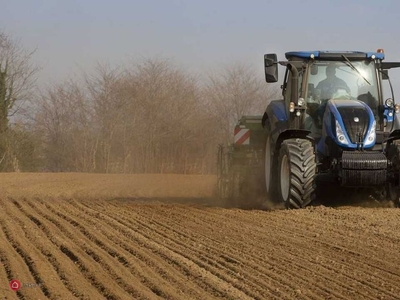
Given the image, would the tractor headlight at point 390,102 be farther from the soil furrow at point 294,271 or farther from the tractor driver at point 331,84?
the soil furrow at point 294,271

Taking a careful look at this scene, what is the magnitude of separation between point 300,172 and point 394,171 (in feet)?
4.36

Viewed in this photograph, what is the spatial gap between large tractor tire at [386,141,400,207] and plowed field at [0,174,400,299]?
412 millimetres

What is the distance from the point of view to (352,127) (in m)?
11.3

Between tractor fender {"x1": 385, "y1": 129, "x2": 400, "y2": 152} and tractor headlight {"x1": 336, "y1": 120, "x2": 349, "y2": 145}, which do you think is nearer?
tractor headlight {"x1": 336, "y1": 120, "x2": 349, "y2": 145}

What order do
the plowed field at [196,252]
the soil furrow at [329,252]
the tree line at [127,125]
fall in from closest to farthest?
the plowed field at [196,252]
the soil furrow at [329,252]
the tree line at [127,125]

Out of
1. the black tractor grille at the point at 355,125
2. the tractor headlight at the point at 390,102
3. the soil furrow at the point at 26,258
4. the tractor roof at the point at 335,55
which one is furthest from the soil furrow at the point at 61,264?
the tractor headlight at the point at 390,102

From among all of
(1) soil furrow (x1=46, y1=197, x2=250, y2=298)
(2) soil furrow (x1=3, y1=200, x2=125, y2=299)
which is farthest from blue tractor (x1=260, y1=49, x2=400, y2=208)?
(2) soil furrow (x1=3, y1=200, x2=125, y2=299)

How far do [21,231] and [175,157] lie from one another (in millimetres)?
24526

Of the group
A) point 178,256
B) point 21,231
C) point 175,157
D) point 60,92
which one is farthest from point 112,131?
point 178,256

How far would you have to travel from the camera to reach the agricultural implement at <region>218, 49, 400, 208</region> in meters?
11.2

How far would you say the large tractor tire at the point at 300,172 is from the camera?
1123cm

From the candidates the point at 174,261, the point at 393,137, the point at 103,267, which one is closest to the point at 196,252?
the point at 174,261

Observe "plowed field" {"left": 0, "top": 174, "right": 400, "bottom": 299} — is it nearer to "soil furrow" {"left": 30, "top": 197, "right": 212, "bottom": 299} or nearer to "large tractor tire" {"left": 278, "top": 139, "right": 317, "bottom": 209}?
"soil furrow" {"left": 30, "top": 197, "right": 212, "bottom": 299}

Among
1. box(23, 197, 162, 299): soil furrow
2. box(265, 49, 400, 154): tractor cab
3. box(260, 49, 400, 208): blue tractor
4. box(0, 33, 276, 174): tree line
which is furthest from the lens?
box(0, 33, 276, 174): tree line
